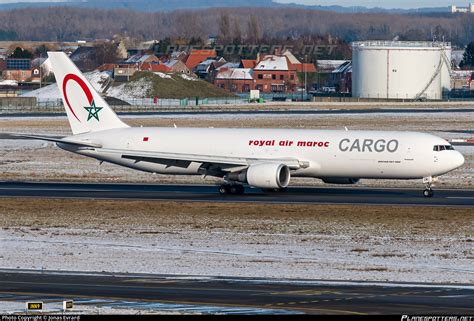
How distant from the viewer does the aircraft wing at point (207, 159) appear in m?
55.4

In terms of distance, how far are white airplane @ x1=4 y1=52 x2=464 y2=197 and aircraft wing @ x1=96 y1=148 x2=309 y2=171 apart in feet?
0.17

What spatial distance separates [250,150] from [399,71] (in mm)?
129200

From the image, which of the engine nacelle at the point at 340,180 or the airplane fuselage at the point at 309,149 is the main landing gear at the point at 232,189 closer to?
the airplane fuselage at the point at 309,149

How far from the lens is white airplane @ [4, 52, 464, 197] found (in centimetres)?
5422

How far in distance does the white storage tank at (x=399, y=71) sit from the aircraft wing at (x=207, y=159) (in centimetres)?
12689

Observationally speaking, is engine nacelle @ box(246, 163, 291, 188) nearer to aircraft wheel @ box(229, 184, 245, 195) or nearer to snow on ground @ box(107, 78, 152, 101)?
aircraft wheel @ box(229, 184, 245, 195)

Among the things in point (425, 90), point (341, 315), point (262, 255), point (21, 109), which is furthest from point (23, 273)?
point (425, 90)

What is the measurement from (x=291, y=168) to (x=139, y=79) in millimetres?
134997

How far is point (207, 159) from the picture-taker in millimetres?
55656

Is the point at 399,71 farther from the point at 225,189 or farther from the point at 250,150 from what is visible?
the point at 225,189

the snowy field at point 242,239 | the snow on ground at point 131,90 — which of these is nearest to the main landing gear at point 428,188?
the snowy field at point 242,239

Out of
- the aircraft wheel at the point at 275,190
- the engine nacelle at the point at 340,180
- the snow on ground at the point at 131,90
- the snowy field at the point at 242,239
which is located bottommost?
the snow on ground at the point at 131,90

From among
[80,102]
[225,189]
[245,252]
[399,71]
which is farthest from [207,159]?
[399,71]

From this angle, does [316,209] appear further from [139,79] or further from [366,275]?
[139,79]
